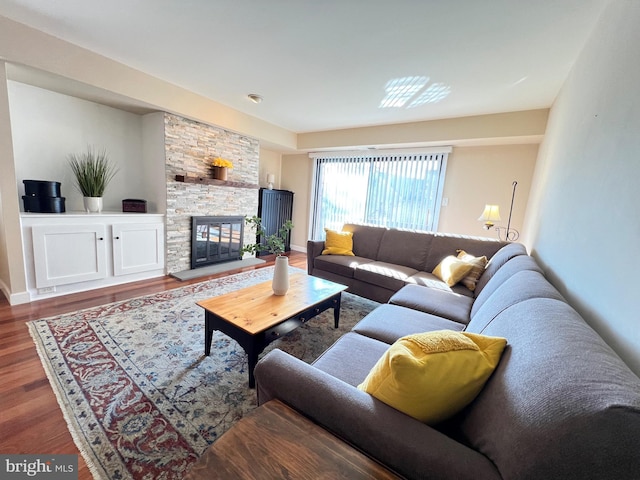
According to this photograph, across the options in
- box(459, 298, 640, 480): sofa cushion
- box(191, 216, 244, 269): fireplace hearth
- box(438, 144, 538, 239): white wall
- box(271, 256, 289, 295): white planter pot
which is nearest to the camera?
box(459, 298, 640, 480): sofa cushion

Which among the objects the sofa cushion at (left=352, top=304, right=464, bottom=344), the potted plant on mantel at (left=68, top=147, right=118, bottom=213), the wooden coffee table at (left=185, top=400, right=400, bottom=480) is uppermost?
the potted plant on mantel at (left=68, top=147, right=118, bottom=213)

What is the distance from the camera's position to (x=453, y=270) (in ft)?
8.38

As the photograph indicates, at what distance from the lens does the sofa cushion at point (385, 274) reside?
2.76m

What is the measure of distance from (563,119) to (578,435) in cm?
266

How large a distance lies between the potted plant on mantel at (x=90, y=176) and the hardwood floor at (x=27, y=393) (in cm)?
116

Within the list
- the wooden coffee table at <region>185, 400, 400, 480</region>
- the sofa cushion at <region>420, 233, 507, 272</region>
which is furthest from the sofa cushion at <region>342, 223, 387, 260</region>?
the wooden coffee table at <region>185, 400, 400, 480</region>

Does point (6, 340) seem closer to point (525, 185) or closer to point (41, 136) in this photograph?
point (41, 136)

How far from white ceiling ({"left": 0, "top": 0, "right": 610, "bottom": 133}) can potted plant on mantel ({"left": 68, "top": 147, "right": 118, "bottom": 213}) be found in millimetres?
1316

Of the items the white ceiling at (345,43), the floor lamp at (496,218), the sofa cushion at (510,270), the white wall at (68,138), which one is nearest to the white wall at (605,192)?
the sofa cushion at (510,270)

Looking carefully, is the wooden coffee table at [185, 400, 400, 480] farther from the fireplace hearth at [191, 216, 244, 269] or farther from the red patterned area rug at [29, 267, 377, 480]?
the fireplace hearth at [191, 216, 244, 269]

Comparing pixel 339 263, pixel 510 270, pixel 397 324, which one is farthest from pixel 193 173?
pixel 510 270

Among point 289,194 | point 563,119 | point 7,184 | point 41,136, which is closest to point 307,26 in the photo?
point 563,119

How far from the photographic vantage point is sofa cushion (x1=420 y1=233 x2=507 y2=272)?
2838 millimetres

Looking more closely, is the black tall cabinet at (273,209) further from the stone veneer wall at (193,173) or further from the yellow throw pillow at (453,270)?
the yellow throw pillow at (453,270)
